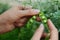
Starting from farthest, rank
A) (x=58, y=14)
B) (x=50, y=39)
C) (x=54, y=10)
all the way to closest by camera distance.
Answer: (x=54, y=10), (x=58, y=14), (x=50, y=39)

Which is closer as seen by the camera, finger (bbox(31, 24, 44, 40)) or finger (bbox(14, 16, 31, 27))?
finger (bbox(31, 24, 44, 40))

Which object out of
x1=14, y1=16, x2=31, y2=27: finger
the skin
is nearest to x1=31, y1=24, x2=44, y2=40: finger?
the skin

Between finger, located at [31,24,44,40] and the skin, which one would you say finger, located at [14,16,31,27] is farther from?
finger, located at [31,24,44,40]

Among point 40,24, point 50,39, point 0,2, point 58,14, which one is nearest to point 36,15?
point 40,24

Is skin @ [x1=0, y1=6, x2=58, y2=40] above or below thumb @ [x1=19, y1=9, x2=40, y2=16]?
below

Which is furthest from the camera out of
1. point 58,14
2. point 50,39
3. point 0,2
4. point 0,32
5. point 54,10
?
point 0,2

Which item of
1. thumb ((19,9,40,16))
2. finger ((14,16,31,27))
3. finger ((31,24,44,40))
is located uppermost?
thumb ((19,9,40,16))

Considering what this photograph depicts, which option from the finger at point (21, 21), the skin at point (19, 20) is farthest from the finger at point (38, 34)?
the finger at point (21, 21)

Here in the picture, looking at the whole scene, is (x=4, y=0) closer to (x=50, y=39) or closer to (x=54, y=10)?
(x=54, y=10)
